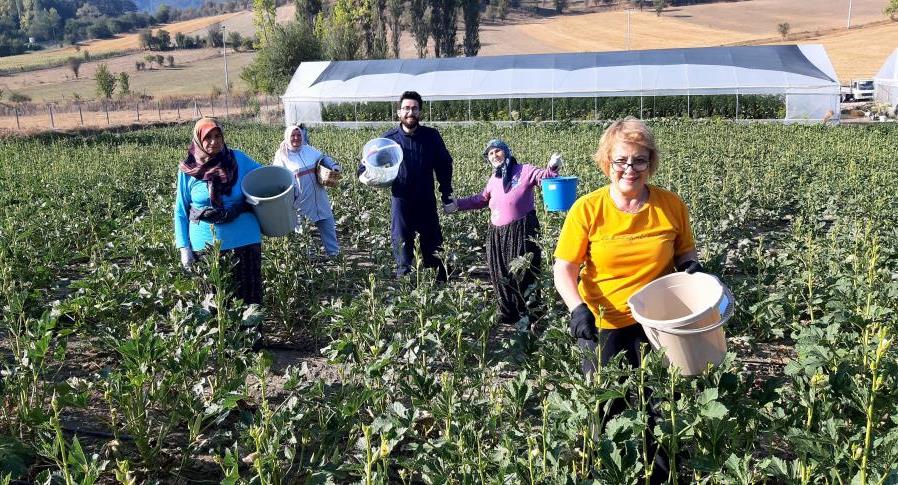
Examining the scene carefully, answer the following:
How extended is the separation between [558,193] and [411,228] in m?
1.22

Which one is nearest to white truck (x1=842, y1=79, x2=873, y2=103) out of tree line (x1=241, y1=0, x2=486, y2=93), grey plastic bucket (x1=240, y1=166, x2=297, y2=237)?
tree line (x1=241, y1=0, x2=486, y2=93)

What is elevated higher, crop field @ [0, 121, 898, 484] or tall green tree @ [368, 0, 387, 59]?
tall green tree @ [368, 0, 387, 59]

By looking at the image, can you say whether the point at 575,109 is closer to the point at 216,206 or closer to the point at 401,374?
the point at 216,206

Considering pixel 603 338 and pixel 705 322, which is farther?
pixel 603 338

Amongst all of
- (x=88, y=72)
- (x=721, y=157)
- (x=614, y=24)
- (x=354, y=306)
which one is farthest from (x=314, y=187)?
(x=88, y=72)

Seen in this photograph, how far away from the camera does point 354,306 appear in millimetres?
3297

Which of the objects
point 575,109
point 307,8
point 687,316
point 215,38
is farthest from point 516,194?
point 215,38

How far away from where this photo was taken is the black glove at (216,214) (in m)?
3.80

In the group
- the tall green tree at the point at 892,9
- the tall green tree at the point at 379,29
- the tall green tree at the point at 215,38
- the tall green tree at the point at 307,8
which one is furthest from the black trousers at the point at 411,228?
the tall green tree at the point at 215,38

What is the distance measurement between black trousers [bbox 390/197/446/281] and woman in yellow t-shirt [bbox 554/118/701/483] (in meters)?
2.55

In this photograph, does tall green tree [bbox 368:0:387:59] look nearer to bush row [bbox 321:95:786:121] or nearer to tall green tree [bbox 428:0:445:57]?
tall green tree [bbox 428:0:445:57]

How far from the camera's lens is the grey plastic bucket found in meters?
3.92

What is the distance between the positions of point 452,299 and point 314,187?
245cm

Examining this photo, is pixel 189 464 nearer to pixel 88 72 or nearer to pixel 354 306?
pixel 354 306
